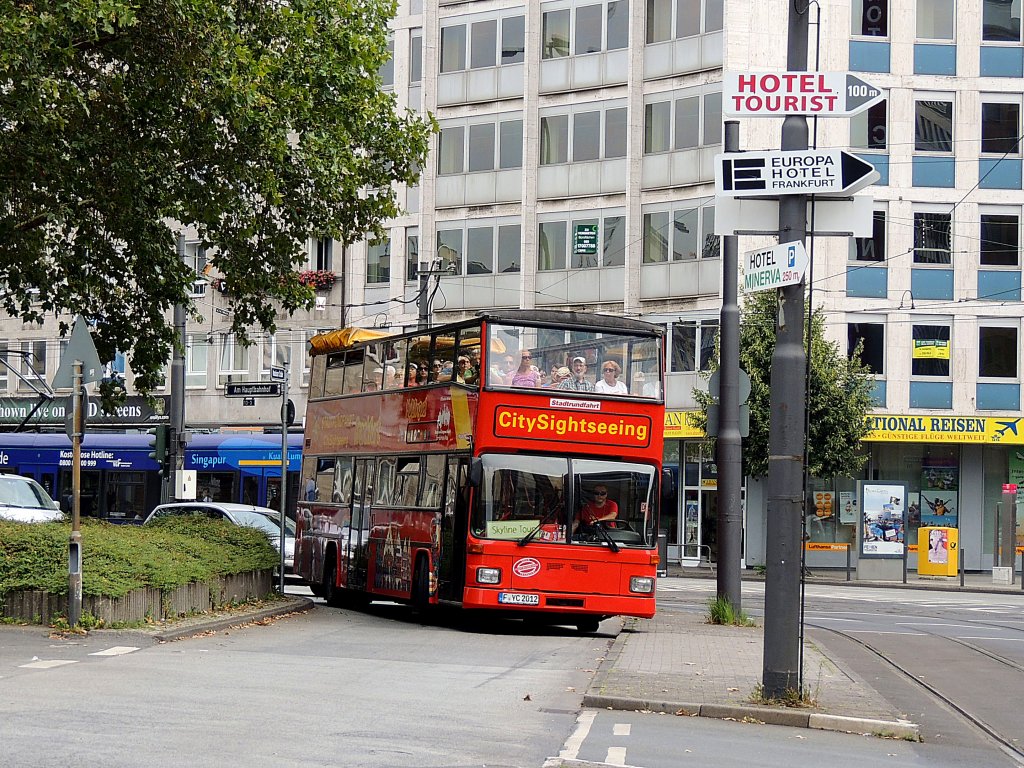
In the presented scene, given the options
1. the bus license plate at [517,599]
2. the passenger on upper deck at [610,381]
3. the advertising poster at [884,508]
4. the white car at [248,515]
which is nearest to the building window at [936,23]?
the advertising poster at [884,508]

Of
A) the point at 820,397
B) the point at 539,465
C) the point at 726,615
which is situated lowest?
the point at 726,615

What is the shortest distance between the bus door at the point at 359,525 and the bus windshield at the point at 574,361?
4088 millimetres

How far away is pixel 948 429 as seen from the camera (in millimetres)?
42719

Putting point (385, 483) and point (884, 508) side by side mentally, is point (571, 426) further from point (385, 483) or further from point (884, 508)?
point (884, 508)

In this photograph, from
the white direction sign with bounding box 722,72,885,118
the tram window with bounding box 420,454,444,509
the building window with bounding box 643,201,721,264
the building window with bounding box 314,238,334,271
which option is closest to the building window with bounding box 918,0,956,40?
the building window with bounding box 643,201,721,264

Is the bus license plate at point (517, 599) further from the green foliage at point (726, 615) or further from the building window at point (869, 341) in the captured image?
the building window at point (869, 341)

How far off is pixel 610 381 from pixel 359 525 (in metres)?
5.24

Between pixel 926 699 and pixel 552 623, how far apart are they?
9.70 metres

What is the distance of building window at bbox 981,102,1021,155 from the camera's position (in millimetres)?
43375

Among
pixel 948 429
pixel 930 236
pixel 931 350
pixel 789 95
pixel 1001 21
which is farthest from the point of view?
pixel 1001 21

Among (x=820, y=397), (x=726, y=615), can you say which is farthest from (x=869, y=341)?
(x=726, y=615)

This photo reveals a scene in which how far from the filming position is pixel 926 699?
44.9ft

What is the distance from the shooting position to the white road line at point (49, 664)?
42.6ft

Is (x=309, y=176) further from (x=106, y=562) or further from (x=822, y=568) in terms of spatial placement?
(x=822, y=568)
